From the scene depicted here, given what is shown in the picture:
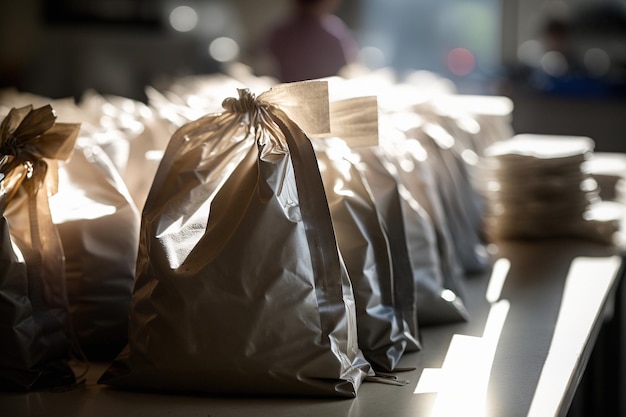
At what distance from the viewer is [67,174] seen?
1.45 m

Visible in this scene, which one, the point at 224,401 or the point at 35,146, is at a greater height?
the point at 35,146

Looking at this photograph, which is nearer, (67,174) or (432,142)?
(67,174)

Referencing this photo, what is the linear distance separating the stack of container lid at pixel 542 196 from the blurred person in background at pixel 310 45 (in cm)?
207

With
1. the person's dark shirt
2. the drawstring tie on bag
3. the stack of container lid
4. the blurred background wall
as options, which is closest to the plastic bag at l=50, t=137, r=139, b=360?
the drawstring tie on bag

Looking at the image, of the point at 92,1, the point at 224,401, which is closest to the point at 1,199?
the point at 224,401

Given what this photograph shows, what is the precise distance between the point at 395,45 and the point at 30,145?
289 inches

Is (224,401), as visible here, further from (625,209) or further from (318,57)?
(318,57)

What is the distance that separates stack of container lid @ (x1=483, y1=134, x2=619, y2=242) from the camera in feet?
7.64

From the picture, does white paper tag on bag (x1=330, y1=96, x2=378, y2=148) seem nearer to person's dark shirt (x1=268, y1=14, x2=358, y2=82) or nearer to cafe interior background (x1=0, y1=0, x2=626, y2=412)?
cafe interior background (x1=0, y1=0, x2=626, y2=412)

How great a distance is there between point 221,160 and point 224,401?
34 cm

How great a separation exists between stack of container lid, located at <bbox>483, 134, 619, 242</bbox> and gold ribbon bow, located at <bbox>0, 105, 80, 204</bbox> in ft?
4.26

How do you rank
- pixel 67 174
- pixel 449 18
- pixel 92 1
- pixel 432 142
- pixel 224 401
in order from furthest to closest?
pixel 449 18 → pixel 92 1 → pixel 432 142 → pixel 67 174 → pixel 224 401

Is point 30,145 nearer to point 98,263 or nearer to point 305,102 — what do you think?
point 98,263

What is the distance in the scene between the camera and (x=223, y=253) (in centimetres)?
118
